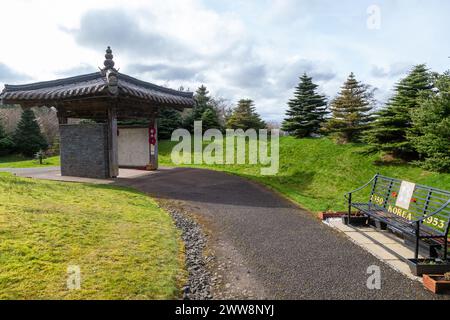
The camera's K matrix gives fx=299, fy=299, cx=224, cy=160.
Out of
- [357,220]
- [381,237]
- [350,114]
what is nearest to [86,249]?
[381,237]

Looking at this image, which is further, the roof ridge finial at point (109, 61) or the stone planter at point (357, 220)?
the roof ridge finial at point (109, 61)

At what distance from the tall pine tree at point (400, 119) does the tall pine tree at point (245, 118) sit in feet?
37.8

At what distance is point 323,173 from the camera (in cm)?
1393

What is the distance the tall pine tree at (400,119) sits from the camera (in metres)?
13.3

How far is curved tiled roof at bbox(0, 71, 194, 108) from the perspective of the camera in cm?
1049

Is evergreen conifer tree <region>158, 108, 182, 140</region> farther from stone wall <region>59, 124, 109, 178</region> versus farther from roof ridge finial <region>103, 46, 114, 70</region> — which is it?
roof ridge finial <region>103, 46, 114, 70</region>

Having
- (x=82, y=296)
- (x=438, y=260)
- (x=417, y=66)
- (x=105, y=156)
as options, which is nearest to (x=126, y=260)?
(x=82, y=296)

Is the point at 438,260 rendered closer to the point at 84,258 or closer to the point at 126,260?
the point at 126,260

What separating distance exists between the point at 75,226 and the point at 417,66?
51.5 ft

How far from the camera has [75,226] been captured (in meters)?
5.37

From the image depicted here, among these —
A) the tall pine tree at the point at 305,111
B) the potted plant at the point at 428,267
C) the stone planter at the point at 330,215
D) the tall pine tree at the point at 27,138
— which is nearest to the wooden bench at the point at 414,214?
the potted plant at the point at 428,267

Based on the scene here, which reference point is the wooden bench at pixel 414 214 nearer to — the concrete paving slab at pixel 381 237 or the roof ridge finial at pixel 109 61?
the concrete paving slab at pixel 381 237

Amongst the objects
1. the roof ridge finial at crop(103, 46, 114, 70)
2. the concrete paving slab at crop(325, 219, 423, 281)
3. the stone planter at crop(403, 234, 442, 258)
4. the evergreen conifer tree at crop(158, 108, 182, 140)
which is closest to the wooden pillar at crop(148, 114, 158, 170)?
the roof ridge finial at crop(103, 46, 114, 70)

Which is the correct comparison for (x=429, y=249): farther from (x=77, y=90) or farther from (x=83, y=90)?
(x=77, y=90)
